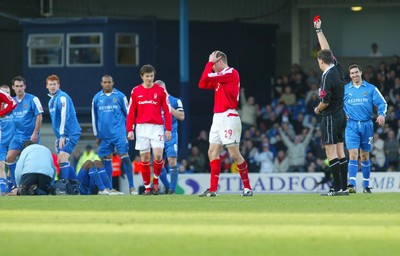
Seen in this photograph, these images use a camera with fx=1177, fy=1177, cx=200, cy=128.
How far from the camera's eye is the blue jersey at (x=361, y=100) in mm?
20188

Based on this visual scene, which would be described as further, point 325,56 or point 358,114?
point 358,114

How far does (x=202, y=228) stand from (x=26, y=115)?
10383mm

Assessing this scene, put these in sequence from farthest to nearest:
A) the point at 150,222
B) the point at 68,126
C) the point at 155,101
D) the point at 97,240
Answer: the point at 68,126 < the point at 155,101 < the point at 150,222 < the point at 97,240

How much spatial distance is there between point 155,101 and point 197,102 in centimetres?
2290

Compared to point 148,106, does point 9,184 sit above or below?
below

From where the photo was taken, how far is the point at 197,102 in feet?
137

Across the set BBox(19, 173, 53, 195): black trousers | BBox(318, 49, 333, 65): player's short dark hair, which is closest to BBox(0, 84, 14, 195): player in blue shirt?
BBox(19, 173, 53, 195): black trousers

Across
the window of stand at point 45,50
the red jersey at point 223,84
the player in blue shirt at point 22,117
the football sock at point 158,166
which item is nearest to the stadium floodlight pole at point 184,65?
the window of stand at point 45,50

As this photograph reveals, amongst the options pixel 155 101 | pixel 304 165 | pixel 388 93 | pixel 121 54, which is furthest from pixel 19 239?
pixel 121 54

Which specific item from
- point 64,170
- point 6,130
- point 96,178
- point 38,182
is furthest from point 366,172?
point 6,130

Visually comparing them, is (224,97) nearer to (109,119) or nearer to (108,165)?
(109,119)

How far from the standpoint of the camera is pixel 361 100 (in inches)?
797

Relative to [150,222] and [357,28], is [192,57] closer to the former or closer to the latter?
[357,28]

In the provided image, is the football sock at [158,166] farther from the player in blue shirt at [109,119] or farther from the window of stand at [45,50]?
the window of stand at [45,50]
